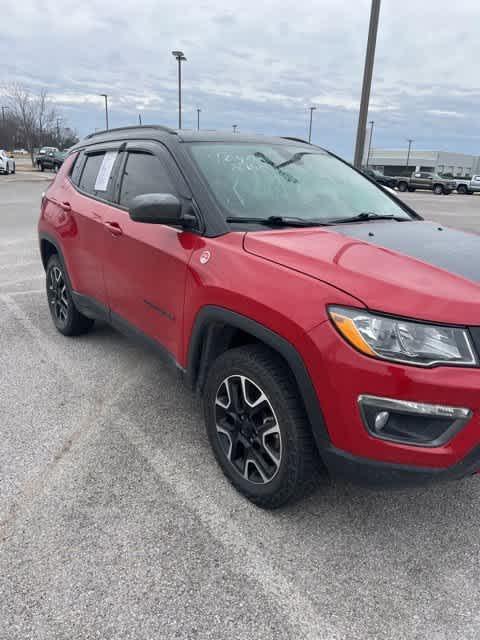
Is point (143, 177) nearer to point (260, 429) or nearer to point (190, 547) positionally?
point (260, 429)

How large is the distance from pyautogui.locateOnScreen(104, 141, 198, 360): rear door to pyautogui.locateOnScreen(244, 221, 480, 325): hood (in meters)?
0.57

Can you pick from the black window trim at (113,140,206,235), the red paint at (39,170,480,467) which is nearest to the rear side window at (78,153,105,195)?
the black window trim at (113,140,206,235)

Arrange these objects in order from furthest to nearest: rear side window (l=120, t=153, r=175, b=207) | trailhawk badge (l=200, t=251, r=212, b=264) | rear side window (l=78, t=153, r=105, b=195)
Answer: rear side window (l=78, t=153, r=105, b=195) → rear side window (l=120, t=153, r=175, b=207) → trailhawk badge (l=200, t=251, r=212, b=264)

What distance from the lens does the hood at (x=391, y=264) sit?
76.5 inches

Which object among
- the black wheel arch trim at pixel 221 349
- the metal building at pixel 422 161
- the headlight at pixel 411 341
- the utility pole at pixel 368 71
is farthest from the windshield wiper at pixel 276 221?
the metal building at pixel 422 161

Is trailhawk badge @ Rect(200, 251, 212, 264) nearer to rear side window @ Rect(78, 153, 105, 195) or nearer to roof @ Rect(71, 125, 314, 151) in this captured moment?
roof @ Rect(71, 125, 314, 151)

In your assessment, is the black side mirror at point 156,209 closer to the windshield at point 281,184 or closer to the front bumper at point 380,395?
the windshield at point 281,184

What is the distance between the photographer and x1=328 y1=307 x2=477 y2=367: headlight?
1899 millimetres

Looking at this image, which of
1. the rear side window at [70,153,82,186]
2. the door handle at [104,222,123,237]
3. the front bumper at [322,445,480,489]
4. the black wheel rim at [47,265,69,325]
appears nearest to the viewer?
the front bumper at [322,445,480,489]

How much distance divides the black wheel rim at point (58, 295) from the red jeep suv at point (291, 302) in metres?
0.89

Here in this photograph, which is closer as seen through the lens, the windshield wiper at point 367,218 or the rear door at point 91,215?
the windshield wiper at point 367,218

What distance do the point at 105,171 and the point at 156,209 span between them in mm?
1525

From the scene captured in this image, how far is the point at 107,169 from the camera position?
12.8ft

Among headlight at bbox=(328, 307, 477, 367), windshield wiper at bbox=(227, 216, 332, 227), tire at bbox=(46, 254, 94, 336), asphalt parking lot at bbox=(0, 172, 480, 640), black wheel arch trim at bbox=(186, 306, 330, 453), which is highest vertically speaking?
windshield wiper at bbox=(227, 216, 332, 227)
